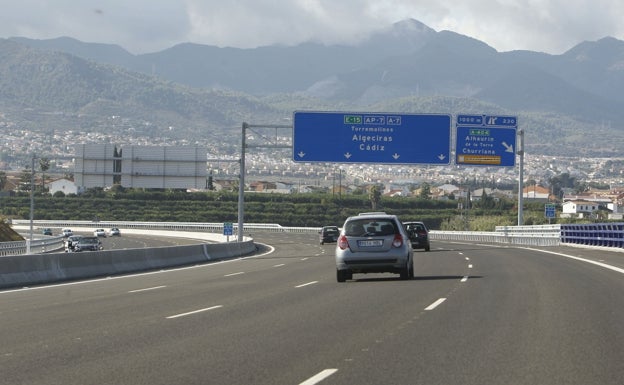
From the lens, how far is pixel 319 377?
10375 mm

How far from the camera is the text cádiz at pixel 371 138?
58.3m

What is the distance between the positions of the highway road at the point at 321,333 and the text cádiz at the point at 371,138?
112 ft

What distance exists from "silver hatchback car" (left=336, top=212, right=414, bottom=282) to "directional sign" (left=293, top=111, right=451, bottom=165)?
33116mm

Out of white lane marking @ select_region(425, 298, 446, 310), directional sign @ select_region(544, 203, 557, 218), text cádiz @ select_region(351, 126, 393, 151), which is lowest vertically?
white lane marking @ select_region(425, 298, 446, 310)

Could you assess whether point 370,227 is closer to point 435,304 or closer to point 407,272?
point 407,272

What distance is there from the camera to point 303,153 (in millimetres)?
58250

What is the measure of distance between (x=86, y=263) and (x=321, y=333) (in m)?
17.3

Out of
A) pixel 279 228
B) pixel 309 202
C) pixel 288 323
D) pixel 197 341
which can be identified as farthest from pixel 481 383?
pixel 309 202

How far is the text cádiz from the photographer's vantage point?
58312mm

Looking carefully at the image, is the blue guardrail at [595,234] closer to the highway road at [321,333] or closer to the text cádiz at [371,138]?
the text cádiz at [371,138]

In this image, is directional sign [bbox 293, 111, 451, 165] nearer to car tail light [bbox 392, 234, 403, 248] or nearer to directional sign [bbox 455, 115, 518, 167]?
directional sign [bbox 455, 115, 518, 167]

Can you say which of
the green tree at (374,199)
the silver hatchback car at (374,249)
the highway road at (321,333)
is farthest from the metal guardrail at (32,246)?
the green tree at (374,199)

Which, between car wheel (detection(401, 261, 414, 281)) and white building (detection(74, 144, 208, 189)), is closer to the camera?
car wheel (detection(401, 261, 414, 281))

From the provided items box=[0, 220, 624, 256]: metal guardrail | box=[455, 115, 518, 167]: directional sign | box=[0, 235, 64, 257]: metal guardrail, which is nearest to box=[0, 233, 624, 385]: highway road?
box=[0, 220, 624, 256]: metal guardrail
